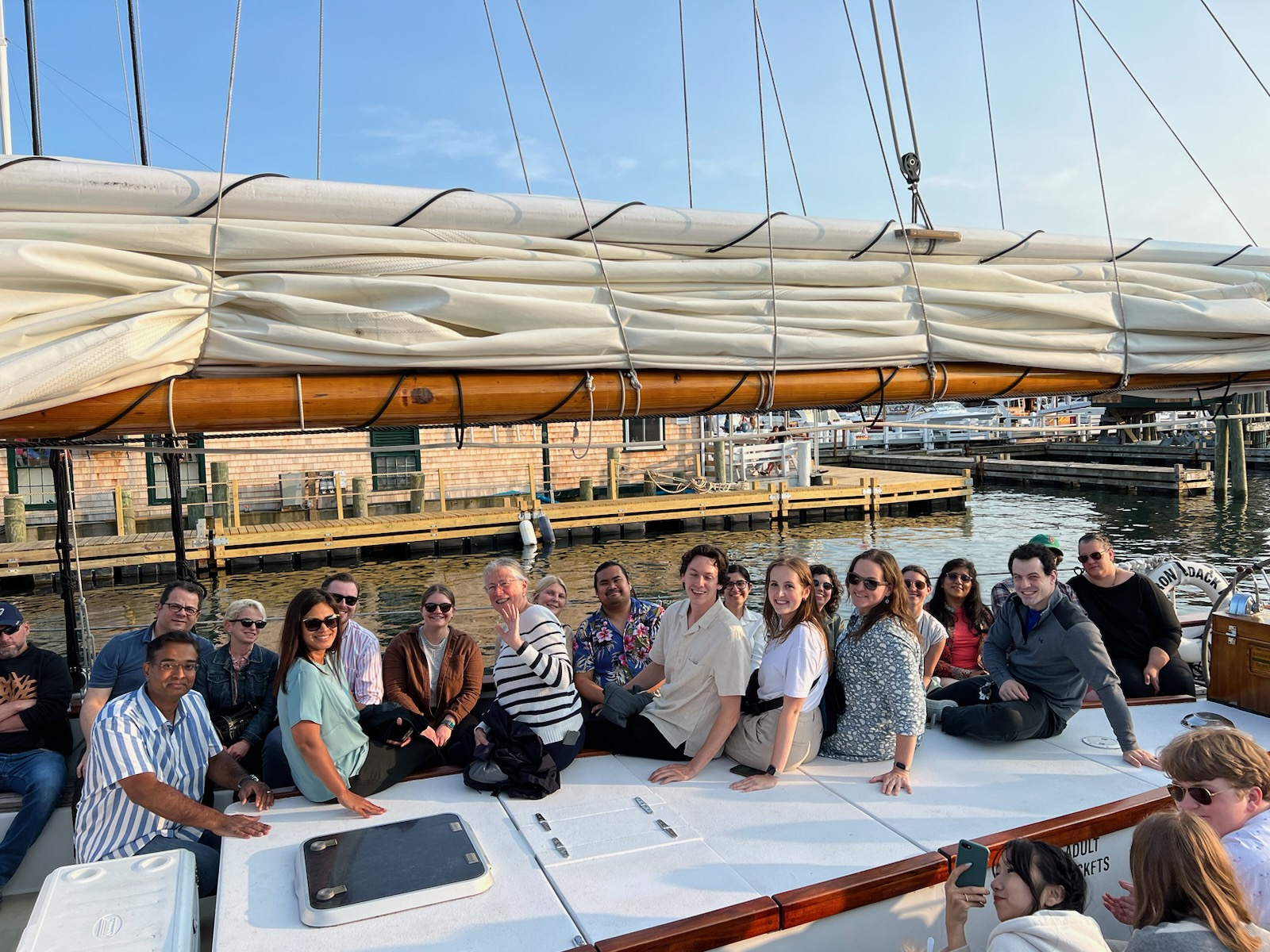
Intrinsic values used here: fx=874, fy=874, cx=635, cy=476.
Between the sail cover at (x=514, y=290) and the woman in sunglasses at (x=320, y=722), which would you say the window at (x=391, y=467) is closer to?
the sail cover at (x=514, y=290)

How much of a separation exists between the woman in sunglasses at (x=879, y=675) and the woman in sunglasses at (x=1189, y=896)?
4.33 feet

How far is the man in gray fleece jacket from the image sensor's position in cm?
369

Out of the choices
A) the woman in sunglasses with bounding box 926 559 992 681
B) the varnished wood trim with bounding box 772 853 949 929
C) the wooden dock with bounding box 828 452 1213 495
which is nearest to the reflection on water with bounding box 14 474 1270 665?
the wooden dock with bounding box 828 452 1213 495

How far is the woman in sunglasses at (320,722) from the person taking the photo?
10.3 feet

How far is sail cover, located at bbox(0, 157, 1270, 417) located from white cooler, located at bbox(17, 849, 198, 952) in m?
1.49

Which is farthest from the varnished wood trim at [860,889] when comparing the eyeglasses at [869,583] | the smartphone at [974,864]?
the eyeglasses at [869,583]

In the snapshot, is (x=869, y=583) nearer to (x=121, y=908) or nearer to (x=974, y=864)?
(x=974, y=864)

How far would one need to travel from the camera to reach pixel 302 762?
3281 millimetres

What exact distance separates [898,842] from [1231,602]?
2718mm

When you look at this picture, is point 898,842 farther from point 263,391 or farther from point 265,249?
point 265,249

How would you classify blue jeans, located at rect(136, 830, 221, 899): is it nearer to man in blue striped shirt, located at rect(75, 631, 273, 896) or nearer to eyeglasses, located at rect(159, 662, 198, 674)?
man in blue striped shirt, located at rect(75, 631, 273, 896)

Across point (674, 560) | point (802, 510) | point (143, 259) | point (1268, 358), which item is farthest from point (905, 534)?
point (143, 259)

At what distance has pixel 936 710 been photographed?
13.8ft

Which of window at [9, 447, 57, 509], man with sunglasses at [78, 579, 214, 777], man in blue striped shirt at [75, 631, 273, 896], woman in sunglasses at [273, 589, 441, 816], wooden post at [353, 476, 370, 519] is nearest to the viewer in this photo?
man in blue striped shirt at [75, 631, 273, 896]
